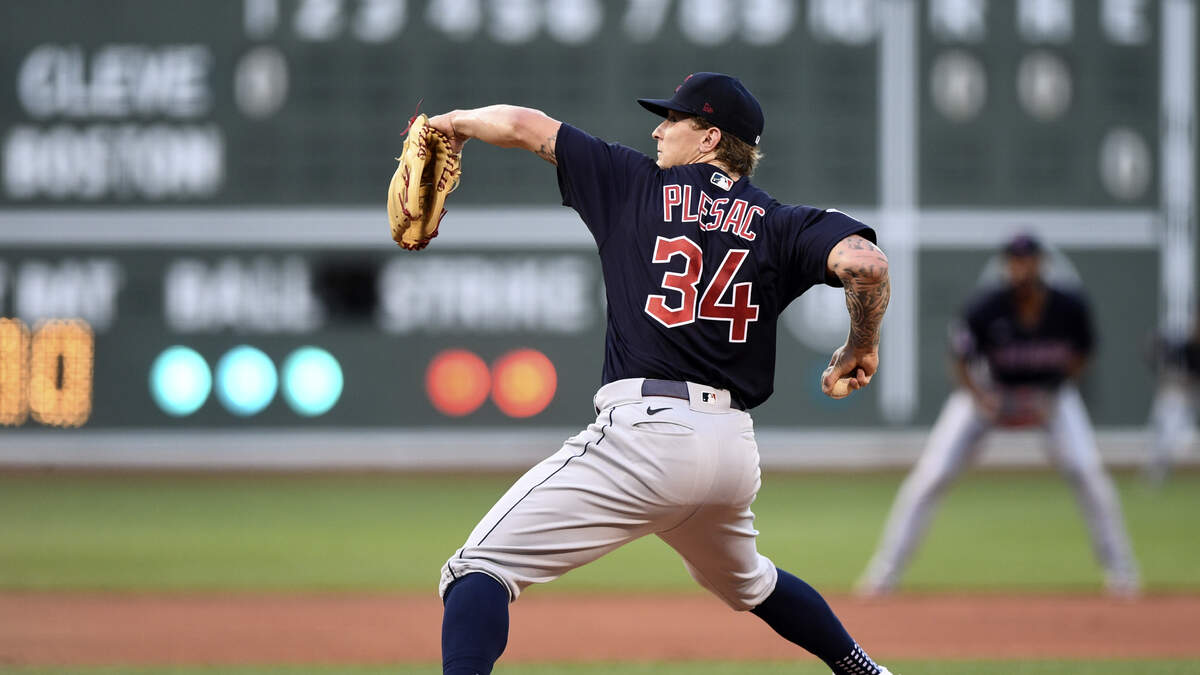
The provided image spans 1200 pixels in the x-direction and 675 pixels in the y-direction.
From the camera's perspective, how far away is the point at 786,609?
11.9 feet

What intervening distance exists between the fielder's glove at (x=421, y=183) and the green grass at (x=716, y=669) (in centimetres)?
196

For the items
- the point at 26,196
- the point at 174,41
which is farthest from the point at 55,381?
the point at 174,41

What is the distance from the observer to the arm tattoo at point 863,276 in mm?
3129

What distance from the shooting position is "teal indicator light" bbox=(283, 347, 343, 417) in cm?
1264

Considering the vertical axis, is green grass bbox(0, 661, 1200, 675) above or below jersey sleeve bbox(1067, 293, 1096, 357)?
below

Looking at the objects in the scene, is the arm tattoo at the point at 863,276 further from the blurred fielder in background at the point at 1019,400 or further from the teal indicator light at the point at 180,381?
the teal indicator light at the point at 180,381

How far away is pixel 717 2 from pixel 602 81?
1.25 metres

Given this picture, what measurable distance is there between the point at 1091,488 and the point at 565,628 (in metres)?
2.59

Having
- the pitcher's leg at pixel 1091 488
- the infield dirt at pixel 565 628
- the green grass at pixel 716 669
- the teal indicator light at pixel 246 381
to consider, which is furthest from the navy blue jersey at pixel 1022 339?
the teal indicator light at pixel 246 381

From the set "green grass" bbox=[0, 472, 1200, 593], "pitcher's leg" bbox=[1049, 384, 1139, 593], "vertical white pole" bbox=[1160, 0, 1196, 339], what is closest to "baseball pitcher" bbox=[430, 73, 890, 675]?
"pitcher's leg" bbox=[1049, 384, 1139, 593]

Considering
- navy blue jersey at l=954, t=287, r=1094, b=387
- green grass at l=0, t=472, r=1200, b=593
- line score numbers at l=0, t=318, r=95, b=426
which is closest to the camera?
navy blue jersey at l=954, t=287, r=1094, b=387

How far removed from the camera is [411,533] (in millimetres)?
9953

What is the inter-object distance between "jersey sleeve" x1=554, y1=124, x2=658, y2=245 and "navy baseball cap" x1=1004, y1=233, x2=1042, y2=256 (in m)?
4.00

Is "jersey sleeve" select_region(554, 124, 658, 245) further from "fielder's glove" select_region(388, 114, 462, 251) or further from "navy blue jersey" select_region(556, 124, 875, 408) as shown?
"fielder's glove" select_region(388, 114, 462, 251)
